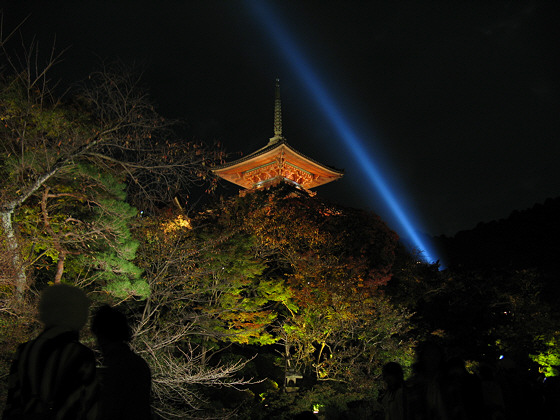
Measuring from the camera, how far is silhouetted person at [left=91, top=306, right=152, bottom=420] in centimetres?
189

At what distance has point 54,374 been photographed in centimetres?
175

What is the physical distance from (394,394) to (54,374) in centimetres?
238

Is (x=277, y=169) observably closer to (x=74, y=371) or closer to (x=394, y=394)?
(x=394, y=394)

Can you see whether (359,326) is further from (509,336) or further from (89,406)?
(89,406)

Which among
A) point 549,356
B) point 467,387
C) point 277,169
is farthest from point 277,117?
point 467,387

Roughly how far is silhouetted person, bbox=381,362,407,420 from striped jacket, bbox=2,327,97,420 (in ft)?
7.01

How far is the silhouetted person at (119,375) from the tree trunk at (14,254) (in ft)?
15.0

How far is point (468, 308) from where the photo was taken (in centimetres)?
1324

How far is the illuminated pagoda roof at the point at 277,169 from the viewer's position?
21.9 metres

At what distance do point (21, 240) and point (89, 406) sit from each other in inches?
217

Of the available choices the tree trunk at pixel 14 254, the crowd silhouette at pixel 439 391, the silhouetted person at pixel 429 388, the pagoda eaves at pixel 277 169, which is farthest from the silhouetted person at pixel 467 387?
the pagoda eaves at pixel 277 169

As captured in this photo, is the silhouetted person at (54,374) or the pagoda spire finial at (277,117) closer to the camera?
the silhouetted person at (54,374)

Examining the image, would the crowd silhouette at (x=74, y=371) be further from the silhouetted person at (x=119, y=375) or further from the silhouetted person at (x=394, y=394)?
the silhouetted person at (x=394, y=394)

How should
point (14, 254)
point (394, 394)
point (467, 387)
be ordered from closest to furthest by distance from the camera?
point (394, 394), point (467, 387), point (14, 254)
